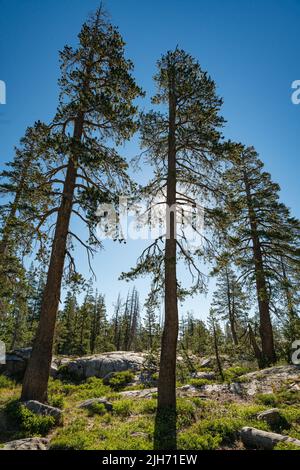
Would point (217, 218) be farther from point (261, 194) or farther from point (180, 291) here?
point (261, 194)

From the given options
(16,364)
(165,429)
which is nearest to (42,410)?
(165,429)

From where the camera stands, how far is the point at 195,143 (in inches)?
427

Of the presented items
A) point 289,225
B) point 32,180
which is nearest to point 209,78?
point 32,180

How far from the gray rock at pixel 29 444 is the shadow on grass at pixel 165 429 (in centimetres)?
251

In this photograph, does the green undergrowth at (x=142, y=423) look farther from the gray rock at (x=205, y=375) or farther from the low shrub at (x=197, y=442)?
the gray rock at (x=205, y=375)

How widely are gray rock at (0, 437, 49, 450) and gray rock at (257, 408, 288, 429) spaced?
5.55 meters

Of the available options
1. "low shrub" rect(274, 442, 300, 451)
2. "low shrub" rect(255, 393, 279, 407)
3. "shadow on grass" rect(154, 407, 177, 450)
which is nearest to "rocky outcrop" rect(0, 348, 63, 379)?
"shadow on grass" rect(154, 407, 177, 450)

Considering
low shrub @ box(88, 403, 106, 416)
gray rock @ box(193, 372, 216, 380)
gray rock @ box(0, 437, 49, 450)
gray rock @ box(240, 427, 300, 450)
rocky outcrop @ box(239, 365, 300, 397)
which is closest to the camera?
gray rock @ box(0, 437, 49, 450)

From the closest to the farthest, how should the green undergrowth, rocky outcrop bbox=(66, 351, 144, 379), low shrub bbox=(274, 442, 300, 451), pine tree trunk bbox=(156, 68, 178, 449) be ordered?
low shrub bbox=(274, 442, 300, 451) → the green undergrowth → pine tree trunk bbox=(156, 68, 178, 449) → rocky outcrop bbox=(66, 351, 144, 379)

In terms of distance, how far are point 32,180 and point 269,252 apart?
14.9 meters

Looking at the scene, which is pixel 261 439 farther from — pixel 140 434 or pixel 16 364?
pixel 16 364

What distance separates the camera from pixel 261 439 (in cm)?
583

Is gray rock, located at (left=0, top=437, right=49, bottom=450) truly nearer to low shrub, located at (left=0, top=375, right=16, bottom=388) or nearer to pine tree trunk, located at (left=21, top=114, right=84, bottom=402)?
pine tree trunk, located at (left=21, top=114, right=84, bottom=402)

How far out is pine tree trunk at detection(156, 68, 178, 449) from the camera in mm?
7965
